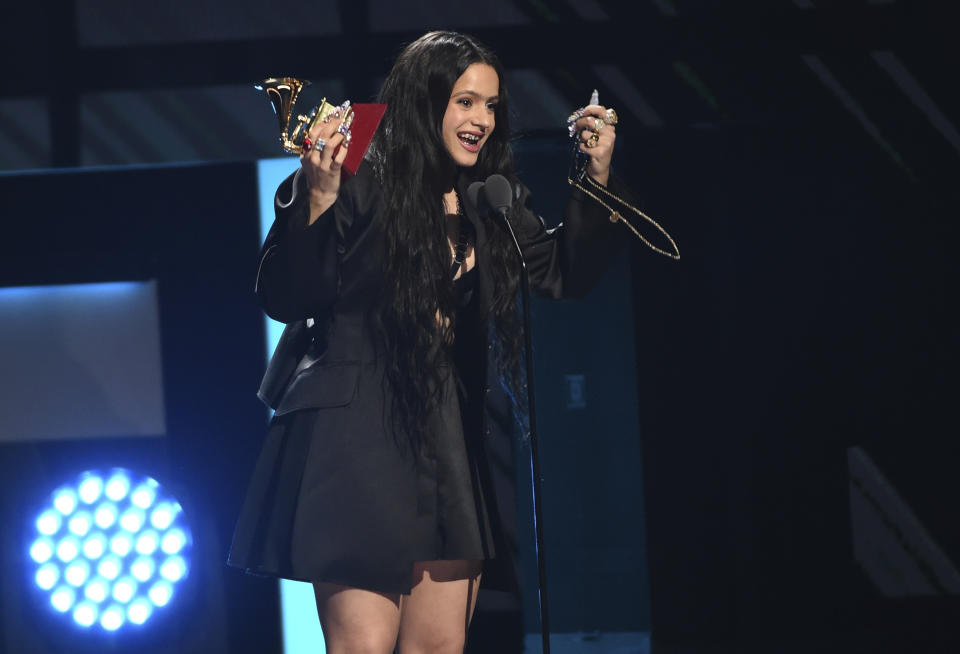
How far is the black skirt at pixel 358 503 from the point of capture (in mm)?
1593

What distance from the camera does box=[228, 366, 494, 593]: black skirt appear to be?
1.59m

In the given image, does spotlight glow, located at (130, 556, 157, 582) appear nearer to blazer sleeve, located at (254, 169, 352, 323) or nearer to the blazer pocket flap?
the blazer pocket flap

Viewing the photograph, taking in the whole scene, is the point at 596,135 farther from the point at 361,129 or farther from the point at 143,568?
the point at 143,568

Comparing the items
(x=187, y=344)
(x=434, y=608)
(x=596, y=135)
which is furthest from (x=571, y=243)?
(x=187, y=344)

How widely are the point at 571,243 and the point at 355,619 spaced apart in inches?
29.2

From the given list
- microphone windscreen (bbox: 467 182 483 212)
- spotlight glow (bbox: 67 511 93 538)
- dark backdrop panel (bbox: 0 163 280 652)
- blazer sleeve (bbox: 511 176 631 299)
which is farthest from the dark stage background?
microphone windscreen (bbox: 467 182 483 212)

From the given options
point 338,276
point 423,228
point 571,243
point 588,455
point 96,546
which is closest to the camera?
point 338,276

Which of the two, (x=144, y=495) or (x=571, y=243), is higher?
(x=571, y=243)

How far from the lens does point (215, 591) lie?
3213mm

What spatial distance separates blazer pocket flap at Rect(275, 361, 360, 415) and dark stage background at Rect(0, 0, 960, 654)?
5.19 ft

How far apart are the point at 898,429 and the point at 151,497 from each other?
235 centimetres

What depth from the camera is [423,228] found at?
1710mm

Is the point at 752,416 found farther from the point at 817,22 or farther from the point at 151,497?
the point at 151,497

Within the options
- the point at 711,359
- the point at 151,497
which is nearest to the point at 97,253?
the point at 151,497
